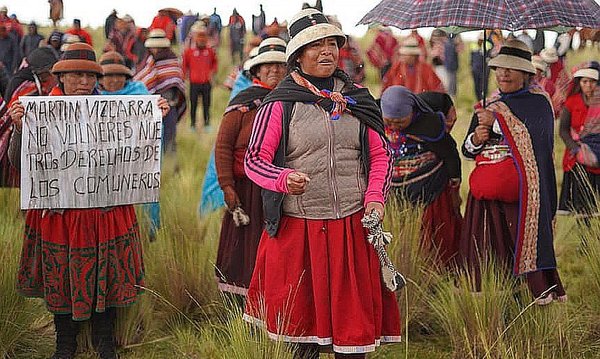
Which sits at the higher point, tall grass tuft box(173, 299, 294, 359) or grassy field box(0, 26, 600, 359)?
tall grass tuft box(173, 299, 294, 359)

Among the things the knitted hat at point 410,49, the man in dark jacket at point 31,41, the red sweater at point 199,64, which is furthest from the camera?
the man in dark jacket at point 31,41

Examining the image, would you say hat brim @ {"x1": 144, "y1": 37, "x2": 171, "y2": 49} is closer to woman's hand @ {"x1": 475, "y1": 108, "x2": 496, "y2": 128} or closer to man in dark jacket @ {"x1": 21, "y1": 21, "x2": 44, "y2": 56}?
woman's hand @ {"x1": 475, "y1": 108, "x2": 496, "y2": 128}

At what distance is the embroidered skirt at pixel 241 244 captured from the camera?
5250mm

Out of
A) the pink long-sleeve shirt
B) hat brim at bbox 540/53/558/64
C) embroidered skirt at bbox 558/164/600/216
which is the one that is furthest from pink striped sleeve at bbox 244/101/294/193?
hat brim at bbox 540/53/558/64

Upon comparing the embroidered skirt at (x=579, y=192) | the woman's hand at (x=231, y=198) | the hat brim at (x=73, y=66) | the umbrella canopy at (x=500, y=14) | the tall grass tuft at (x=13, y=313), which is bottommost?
the tall grass tuft at (x=13, y=313)

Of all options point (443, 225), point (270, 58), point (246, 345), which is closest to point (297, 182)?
point (246, 345)

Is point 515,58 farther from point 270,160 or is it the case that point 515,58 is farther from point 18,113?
point 18,113

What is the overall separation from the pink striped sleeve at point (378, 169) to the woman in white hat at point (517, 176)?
4.26ft

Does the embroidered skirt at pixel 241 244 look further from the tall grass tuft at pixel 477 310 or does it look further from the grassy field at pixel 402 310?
the tall grass tuft at pixel 477 310

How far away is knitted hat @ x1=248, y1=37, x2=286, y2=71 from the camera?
525 centimetres

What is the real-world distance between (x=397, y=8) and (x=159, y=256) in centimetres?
227

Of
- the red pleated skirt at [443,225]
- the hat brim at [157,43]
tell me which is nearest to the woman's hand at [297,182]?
the red pleated skirt at [443,225]

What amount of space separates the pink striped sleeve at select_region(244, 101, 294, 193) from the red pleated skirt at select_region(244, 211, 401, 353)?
0.98 ft

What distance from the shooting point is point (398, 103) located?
5.68 metres
